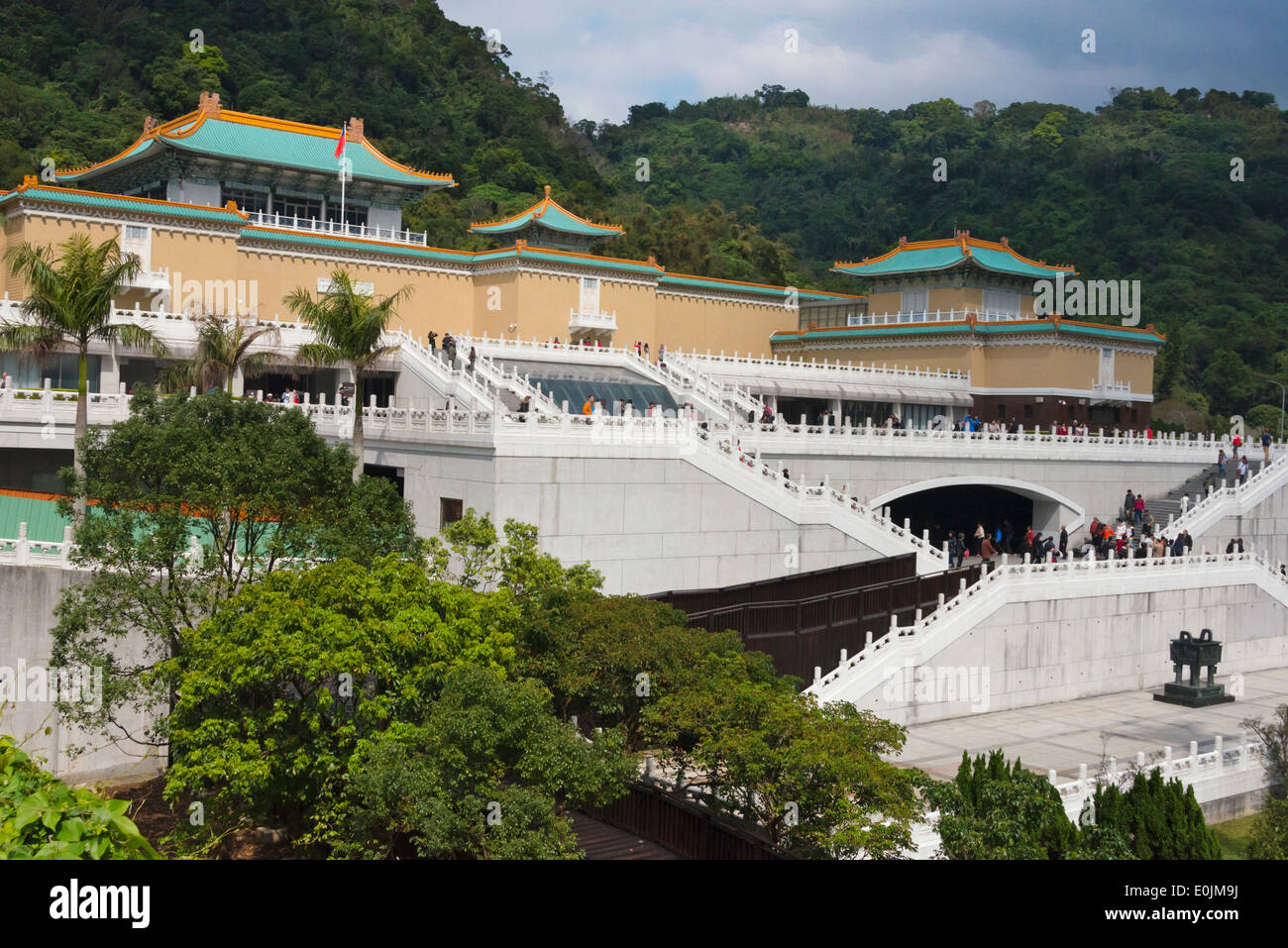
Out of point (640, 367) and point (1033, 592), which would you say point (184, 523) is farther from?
point (640, 367)

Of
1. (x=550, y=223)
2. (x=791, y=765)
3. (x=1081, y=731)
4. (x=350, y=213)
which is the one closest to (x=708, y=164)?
(x=550, y=223)

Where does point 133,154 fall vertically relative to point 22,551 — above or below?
above

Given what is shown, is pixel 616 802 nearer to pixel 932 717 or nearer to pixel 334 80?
pixel 932 717

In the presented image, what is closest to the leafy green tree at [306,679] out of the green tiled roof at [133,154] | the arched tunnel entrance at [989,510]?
the arched tunnel entrance at [989,510]

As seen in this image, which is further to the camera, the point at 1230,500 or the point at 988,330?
the point at 988,330

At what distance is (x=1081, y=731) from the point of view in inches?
1220

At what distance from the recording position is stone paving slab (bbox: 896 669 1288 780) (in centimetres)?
2797

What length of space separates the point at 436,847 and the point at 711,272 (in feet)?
234

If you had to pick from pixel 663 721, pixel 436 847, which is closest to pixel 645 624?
pixel 663 721

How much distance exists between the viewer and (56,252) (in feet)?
135

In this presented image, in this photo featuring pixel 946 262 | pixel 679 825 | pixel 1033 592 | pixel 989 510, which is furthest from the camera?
pixel 946 262

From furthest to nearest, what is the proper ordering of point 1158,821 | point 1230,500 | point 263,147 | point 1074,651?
point 263,147
point 1230,500
point 1074,651
point 1158,821

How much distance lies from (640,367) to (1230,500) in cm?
2500

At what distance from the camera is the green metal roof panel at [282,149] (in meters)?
48.2
